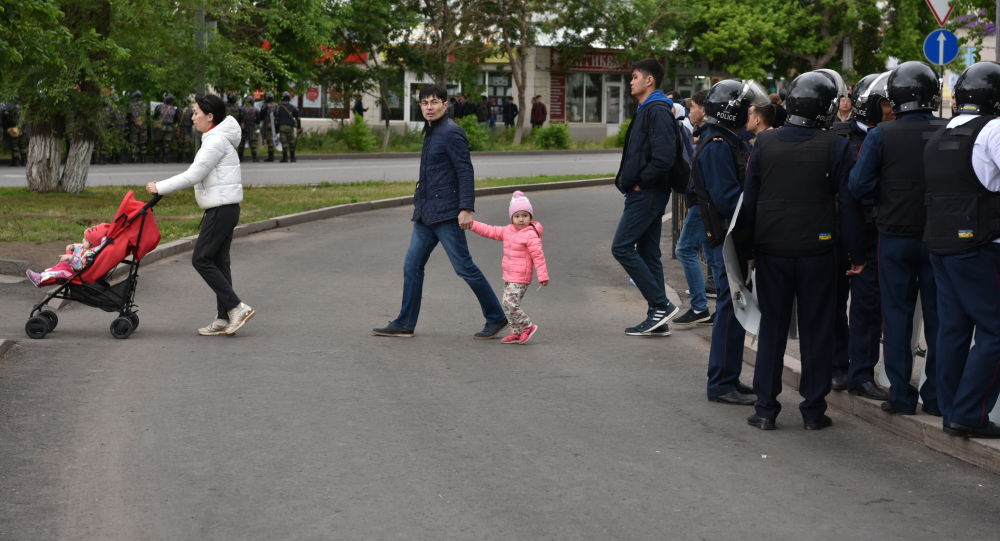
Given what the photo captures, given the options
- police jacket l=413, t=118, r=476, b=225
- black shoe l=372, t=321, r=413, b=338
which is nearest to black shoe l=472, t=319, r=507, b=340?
black shoe l=372, t=321, r=413, b=338

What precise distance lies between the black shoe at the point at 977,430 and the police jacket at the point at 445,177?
4.14 metres

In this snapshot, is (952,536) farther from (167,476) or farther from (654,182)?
(654,182)

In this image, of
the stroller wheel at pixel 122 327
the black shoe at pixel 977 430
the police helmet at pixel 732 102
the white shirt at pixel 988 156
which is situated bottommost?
the stroller wheel at pixel 122 327

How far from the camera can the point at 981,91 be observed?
6.34 m

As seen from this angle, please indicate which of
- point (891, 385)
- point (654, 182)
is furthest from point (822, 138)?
point (654, 182)

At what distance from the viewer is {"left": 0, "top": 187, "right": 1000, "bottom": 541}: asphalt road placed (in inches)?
205

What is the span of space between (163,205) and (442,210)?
11.6m

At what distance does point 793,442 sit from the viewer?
262 inches

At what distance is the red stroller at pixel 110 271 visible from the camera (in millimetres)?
9453

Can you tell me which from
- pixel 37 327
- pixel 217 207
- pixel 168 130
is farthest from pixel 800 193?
pixel 168 130

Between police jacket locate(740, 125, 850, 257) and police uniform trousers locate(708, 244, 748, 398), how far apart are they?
84 cm

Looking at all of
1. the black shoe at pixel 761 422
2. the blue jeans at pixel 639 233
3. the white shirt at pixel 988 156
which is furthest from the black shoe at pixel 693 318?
the white shirt at pixel 988 156

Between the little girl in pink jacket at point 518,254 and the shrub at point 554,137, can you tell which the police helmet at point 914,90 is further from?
the shrub at point 554,137

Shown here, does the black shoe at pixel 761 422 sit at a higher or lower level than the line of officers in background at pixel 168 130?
lower
